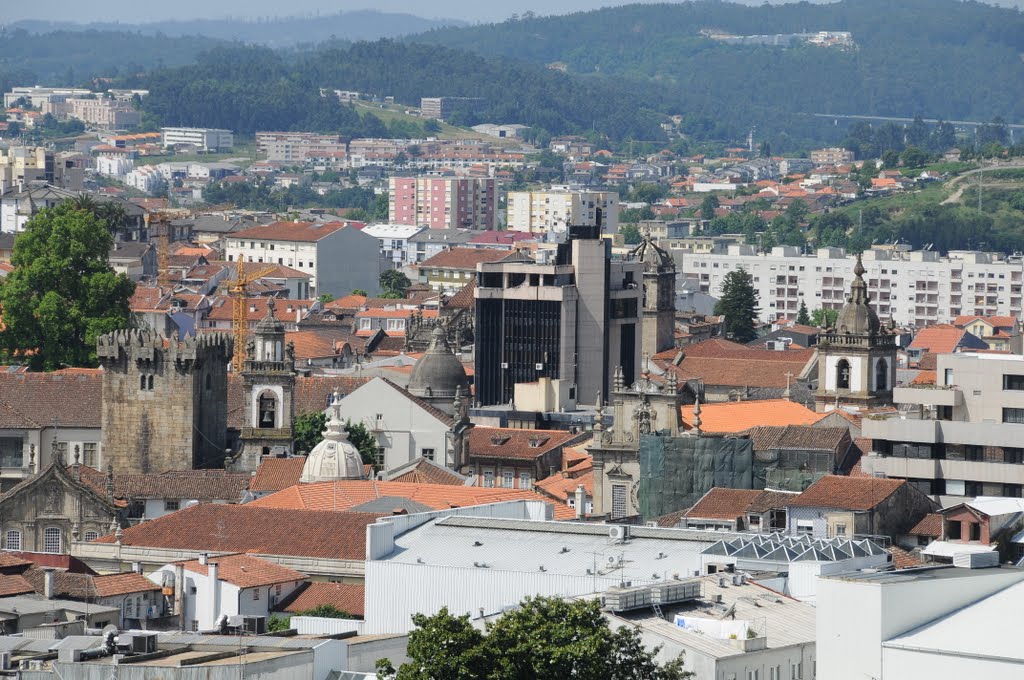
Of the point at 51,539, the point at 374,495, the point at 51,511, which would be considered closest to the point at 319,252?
the point at 51,511

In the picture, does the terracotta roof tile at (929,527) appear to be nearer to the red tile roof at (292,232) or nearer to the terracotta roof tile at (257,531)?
the terracotta roof tile at (257,531)

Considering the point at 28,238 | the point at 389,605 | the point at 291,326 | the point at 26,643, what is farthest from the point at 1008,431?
the point at 291,326

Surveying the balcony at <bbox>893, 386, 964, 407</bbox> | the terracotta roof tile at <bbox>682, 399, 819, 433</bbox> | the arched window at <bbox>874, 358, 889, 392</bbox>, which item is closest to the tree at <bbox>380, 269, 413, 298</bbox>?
the arched window at <bbox>874, 358, 889, 392</bbox>

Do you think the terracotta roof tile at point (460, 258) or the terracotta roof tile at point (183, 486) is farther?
the terracotta roof tile at point (460, 258)

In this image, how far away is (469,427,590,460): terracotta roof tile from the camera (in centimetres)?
8312

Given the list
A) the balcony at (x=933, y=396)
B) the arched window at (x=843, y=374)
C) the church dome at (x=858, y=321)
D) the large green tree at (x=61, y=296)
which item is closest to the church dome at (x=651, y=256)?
the large green tree at (x=61, y=296)

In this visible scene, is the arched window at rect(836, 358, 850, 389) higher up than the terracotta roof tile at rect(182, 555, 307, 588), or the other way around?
the arched window at rect(836, 358, 850, 389)

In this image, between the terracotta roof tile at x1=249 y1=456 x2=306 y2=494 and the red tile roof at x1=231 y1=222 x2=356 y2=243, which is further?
the red tile roof at x1=231 y1=222 x2=356 y2=243

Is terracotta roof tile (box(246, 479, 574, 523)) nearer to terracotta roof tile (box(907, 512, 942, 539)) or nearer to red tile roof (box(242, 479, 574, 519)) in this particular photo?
red tile roof (box(242, 479, 574, 519))

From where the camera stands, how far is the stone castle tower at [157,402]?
81.8 meters

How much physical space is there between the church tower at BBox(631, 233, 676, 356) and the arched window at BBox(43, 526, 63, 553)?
59.6m

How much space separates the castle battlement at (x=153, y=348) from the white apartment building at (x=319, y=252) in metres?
99.6

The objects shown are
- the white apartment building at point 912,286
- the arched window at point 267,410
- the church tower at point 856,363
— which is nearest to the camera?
the arched window at point 267,410

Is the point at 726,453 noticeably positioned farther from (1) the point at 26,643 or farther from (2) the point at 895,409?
(1) the point at 26,643
